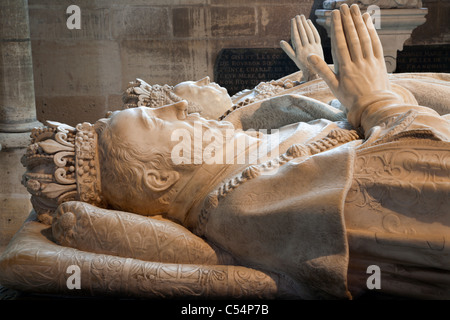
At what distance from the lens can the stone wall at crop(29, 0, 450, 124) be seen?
5961mm

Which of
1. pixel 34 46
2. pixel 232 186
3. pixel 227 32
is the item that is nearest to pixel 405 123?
pixel 232 186

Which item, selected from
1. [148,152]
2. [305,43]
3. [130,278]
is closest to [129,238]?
[130,278]

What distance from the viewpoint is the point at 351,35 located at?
87.5 inches

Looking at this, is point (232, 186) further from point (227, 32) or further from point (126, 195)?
point (227, 32)

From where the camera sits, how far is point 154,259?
188cm

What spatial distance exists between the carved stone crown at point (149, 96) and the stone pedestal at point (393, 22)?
9.63 ft

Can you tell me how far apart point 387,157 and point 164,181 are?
30.7 inches

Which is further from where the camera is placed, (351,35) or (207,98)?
(207,98)

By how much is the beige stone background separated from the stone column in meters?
1.01

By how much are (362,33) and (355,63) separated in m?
0.13

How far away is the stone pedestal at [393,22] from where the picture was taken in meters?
5.46

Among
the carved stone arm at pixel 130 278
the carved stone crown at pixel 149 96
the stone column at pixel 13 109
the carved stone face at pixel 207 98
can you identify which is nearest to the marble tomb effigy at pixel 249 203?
the carved stone arm at pixel 130 278

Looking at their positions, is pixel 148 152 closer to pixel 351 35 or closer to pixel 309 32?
pixel 351 35

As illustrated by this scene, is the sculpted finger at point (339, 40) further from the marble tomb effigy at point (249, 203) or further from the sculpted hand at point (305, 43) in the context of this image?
the sculpted hand at point (305, 43)
